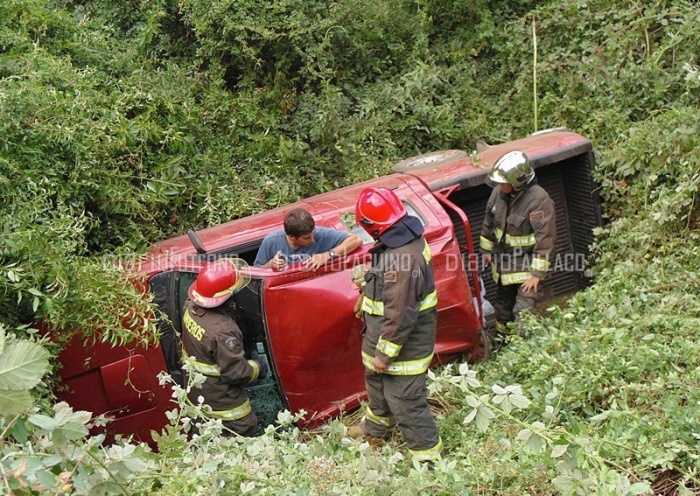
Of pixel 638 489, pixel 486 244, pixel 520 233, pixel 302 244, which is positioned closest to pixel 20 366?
pixel 638 489

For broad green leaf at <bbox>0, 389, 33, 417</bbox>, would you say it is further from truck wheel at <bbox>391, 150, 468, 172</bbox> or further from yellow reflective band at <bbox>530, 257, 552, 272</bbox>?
truck wheel at <bbox>391, 150, 468, 172</bbox>

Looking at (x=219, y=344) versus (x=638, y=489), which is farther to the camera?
(x=219, y=344)

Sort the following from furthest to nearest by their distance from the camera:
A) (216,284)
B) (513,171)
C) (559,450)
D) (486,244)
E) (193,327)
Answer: (486,244)
(513,171)
(193,327)
(216,284)
(559,450)

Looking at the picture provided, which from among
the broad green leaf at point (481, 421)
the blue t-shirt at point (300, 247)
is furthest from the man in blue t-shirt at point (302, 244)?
the broad green leaf at point (481, 421)

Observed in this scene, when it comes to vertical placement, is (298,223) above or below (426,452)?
above

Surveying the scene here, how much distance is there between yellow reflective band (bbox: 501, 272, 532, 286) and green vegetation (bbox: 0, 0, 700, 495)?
41cm

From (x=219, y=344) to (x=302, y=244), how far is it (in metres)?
0.93

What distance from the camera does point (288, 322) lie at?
467 cm

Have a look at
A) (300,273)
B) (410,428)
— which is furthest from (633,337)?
(300,273)

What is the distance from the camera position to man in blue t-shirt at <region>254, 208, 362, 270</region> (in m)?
4.80

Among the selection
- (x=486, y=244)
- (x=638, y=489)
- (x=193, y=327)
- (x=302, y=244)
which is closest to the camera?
(x=638, y=489)

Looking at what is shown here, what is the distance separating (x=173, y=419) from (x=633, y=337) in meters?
3.00

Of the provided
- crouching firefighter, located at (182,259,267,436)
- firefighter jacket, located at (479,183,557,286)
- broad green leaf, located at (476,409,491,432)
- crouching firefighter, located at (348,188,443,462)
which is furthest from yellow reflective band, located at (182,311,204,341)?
firefighter jacket, located at (479,183,557,286)

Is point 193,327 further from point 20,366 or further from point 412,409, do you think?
point 20,366
